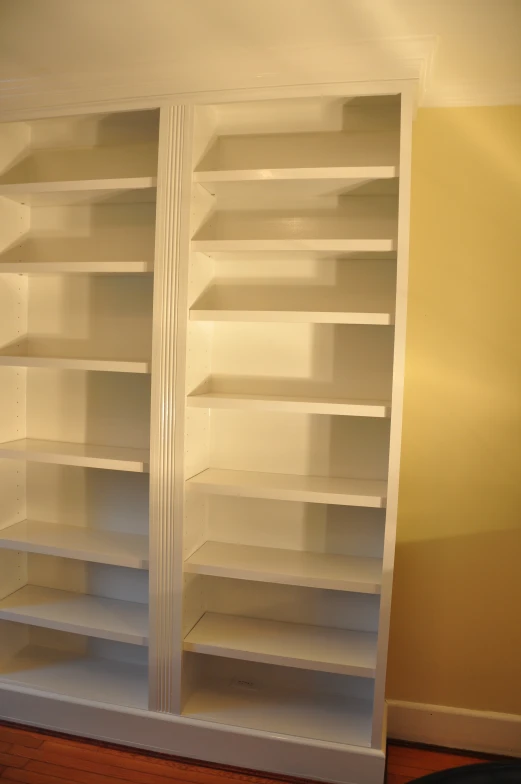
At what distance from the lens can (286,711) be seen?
7.09 feet

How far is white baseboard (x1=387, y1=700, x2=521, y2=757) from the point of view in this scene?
2.18m

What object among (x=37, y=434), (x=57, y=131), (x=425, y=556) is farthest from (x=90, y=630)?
(x=57, y=131)

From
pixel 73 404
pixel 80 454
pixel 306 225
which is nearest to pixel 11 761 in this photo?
pixel 80 454

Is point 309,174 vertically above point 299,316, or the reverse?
point 309,174

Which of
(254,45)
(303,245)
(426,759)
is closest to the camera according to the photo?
(254,45)

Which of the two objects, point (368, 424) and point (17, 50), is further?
point (368, 424)

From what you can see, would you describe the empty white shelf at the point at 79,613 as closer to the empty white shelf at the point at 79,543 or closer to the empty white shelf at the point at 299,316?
the empty white shelf at the point at 79,543

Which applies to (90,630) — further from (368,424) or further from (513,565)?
(513,565)

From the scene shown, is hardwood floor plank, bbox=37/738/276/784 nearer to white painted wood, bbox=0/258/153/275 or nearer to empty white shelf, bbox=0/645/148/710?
empty white shelf, bbox=0/645/148/710

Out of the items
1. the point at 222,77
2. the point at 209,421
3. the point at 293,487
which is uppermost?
the point at 222,77

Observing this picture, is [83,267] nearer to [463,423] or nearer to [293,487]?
[293,487]

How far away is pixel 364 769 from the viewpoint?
6.41ft

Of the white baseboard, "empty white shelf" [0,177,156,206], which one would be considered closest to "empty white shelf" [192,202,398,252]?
"empty white shelf" [0,177,156,206]

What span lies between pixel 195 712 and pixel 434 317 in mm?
1738
